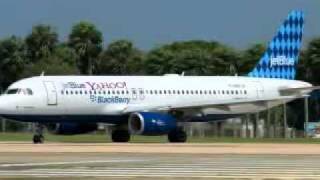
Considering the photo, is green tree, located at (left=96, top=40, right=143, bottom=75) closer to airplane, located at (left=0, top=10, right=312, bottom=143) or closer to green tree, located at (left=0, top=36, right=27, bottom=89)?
green tree, located at (left=0, top=36, right=27, bottom=89)

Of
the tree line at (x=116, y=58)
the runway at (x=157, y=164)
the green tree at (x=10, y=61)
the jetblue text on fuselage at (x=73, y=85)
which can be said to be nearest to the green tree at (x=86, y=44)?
the tree line at (x=116, y=58)

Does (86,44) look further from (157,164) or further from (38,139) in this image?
(157,164)

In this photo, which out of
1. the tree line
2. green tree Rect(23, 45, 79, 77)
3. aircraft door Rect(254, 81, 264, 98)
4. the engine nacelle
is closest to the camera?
the engine nacelle

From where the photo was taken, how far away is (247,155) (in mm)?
35812

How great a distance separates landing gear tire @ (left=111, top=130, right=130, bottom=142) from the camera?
56344mm

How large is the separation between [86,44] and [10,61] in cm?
1346

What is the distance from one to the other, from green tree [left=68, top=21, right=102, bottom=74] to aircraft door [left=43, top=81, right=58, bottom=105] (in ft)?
241

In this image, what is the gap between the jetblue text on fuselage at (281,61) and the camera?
66.0 metres

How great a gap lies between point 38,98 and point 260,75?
18.1m

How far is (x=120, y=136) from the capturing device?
56.8m

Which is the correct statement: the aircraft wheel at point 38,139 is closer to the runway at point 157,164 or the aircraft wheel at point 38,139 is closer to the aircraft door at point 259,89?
the runway at point 157,164

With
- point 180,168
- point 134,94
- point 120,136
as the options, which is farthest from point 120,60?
point 180,168

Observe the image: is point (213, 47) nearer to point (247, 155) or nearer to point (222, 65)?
point (222, 65)

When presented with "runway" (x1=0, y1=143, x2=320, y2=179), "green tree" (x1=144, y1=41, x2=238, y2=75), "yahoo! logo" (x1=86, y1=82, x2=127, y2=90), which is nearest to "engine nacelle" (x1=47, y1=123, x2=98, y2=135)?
"yahoo! logo" (x1=86, y1=82, x2=127, y2=90)
